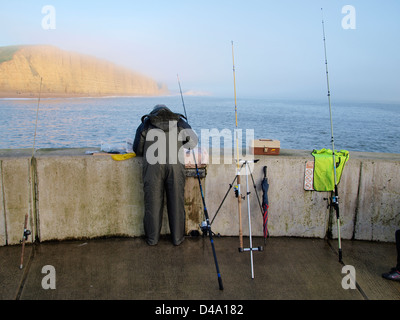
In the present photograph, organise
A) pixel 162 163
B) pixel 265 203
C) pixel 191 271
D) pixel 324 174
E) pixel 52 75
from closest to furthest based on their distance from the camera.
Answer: pixel 191 271, pixel 162 163, pixel 265 203, pixel 324 174, pixel 52 75

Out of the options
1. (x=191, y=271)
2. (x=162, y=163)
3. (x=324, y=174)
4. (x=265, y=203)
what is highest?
(x=162, y=163)

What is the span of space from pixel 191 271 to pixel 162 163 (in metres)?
1.42

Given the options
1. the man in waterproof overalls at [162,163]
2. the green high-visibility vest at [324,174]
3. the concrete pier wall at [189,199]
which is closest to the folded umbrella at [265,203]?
the concrete pier wall at [189,199]

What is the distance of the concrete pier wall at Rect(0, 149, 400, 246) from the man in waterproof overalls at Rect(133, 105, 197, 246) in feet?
1.12

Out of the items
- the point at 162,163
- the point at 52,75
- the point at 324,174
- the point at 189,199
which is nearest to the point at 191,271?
the point at 189,199

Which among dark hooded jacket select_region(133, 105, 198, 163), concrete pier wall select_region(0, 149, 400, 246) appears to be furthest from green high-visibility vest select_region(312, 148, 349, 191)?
dark hooded jacket select_region(133, 105, 198, 163)

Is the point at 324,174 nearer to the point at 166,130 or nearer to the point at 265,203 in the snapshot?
the point at 265,203

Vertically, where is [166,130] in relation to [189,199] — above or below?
above

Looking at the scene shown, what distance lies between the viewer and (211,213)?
17.1 ft

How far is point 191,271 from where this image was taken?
4219 mm
